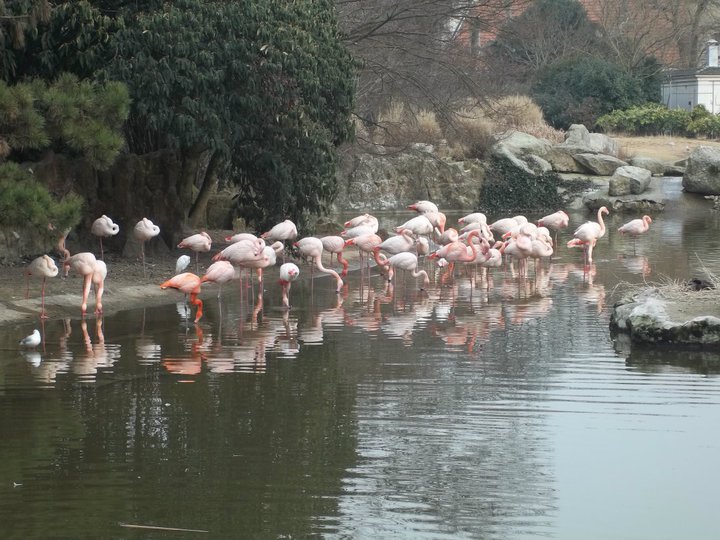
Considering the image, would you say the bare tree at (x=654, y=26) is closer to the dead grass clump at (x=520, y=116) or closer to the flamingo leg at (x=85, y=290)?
the dead grass clump at (x=520, y=116)

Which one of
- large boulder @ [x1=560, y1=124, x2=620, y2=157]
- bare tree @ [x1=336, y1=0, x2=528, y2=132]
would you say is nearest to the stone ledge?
bare tree @ [x1=336, y1=0, x2=528, y2=132]

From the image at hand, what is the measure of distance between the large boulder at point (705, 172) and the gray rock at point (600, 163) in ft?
8.93

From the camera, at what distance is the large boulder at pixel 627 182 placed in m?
30.5

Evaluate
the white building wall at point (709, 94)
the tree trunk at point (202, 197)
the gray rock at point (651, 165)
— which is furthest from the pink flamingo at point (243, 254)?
the white building wall at point (709, 94)

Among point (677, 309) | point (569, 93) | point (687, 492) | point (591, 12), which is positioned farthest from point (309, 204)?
point (591, 12)

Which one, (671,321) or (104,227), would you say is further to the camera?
(104,227)

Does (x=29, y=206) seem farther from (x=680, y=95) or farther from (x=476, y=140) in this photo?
(x=680, y=95)

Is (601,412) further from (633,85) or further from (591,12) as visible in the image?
(591,12)

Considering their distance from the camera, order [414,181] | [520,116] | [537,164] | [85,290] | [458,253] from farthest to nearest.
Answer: [520,116], [414,181], [537,164], [458,253], [85,290]

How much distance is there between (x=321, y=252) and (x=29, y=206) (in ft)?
15.4

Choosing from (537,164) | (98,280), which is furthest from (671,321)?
(537,164)

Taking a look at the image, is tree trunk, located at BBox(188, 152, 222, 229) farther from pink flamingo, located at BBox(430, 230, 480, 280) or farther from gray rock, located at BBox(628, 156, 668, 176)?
gray rock, located at BBox(628, 156, 668, 176)

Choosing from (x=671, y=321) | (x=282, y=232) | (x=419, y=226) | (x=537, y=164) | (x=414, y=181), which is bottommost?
(x=671, y=321)

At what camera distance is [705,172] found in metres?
30.8
